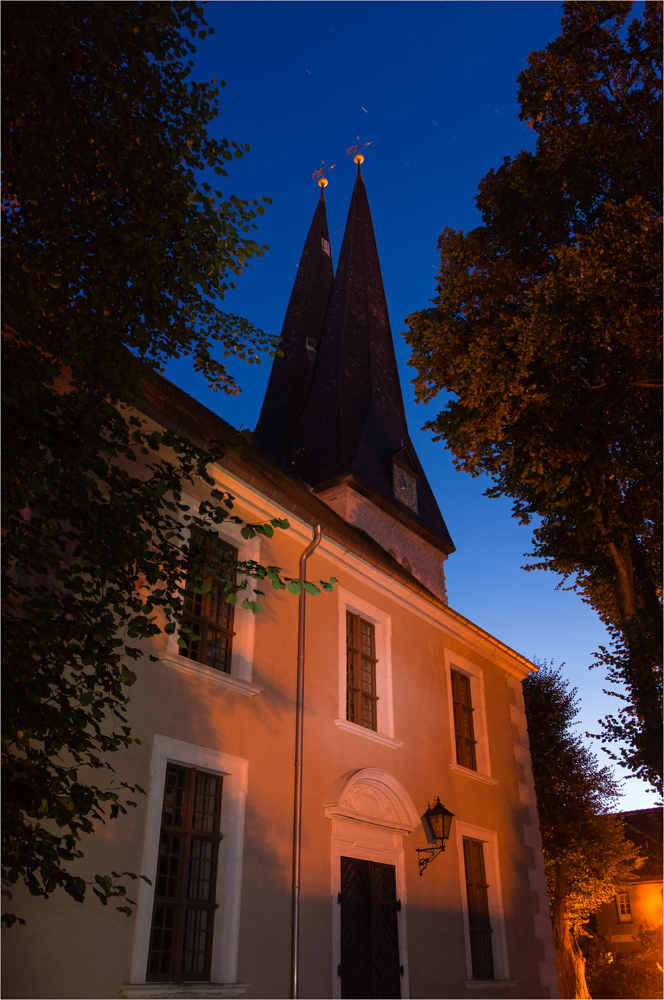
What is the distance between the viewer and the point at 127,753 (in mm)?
8359

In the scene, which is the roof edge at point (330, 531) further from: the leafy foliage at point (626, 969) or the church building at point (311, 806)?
the leafy foliage at point (626, 969)

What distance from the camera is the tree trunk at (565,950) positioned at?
2498 centimetres

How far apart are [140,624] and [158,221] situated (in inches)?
129

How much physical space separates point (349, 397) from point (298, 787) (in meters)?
17.3

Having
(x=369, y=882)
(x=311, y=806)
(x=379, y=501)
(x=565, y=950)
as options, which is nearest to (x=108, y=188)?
(x=311, y=806)

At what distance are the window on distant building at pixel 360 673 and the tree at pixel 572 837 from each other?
16104mm

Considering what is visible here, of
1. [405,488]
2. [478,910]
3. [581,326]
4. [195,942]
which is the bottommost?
[195,942]

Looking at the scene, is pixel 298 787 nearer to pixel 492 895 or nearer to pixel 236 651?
pixel 236 651

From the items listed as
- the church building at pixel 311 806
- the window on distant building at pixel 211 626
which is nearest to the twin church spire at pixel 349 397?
the church building at pixel 311 806

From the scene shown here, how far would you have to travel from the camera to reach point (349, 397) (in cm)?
2628

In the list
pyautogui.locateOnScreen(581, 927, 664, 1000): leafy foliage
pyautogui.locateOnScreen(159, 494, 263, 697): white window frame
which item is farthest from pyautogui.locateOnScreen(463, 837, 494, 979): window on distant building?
pyautogui.locateOnScreen(581, 927, 664, 1000): leafy foliage

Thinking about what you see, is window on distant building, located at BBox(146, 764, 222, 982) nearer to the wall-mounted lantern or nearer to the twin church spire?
the wall-mounted lantern

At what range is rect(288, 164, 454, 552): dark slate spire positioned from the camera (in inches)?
918

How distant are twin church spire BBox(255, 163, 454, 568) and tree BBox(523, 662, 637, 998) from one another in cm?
884
